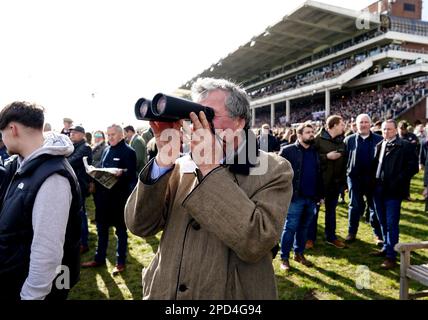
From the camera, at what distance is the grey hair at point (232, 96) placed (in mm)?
1480

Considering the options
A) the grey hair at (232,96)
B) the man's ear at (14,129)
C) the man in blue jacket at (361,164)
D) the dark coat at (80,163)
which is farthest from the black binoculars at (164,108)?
the man in blue jacket at (361,164)

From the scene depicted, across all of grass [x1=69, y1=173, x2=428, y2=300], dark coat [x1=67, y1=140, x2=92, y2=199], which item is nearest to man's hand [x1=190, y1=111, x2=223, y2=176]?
grass [x1=69, y1=173, x2=428, y2=300]

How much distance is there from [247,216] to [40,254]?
3.59 feet

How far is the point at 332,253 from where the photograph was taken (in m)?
4.79

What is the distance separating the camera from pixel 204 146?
133 cm

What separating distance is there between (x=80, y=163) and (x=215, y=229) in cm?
364

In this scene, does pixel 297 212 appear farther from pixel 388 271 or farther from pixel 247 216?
pixel 247 216

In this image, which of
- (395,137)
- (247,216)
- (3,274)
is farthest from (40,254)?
(395,137)

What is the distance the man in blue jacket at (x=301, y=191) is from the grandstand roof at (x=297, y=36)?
26.9 meters

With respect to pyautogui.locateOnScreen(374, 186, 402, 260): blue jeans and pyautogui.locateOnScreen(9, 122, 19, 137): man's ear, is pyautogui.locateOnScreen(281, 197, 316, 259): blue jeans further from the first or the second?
pyautogui.locateOnScreen(9, 122, 19, 137): man's ear

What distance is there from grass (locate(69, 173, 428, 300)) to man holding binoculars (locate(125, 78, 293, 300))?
235cm

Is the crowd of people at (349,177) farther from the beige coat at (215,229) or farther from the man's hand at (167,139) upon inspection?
the man's hand at (167,139)

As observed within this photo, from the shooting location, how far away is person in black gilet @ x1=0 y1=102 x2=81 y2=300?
1725 mm

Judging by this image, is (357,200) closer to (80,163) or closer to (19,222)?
(80,163)
